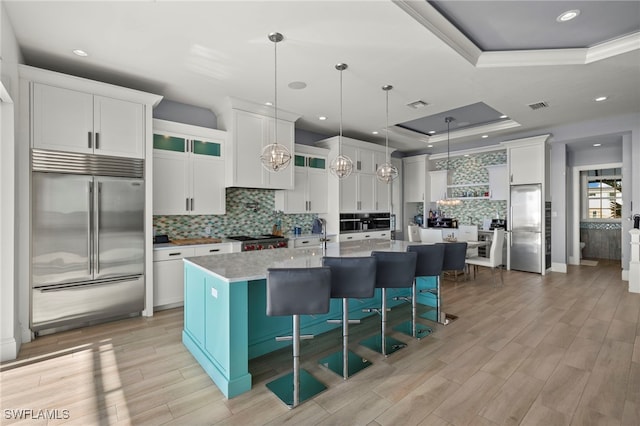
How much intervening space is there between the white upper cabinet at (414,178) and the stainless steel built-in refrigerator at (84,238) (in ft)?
21.0

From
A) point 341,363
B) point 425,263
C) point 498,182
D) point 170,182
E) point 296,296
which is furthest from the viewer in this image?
point 498,182

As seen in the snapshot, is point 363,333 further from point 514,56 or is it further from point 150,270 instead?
point 514,56

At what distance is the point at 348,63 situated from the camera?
3436 mm

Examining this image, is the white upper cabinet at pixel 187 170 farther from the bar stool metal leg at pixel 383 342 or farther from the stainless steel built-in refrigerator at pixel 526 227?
the stainless steel built-in refrigerator at pixel 526 227

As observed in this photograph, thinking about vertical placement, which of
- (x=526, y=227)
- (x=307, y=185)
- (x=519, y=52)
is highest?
(x=519, y=52)

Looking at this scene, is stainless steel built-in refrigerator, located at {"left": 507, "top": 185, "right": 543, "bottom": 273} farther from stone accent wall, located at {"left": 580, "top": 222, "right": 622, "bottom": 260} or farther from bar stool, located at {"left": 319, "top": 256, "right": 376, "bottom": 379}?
bar stool, located at {"left": 319, "top": 256, "right": 376, "bottom": 379}

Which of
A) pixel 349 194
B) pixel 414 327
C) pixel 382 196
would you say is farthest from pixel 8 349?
pixel 382 196

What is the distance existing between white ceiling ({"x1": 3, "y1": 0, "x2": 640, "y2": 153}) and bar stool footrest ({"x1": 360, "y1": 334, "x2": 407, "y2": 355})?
9.67 ft

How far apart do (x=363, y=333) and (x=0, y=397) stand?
297 cm

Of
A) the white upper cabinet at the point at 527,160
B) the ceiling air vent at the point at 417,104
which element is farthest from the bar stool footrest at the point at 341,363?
the white upper cabinet at the point at 527,160

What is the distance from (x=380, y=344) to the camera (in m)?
2.98

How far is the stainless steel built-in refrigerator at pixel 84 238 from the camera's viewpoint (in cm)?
316

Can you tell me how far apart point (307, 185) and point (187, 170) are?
221 cm

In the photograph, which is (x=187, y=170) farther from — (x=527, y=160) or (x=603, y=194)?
(x=603, y=194)
